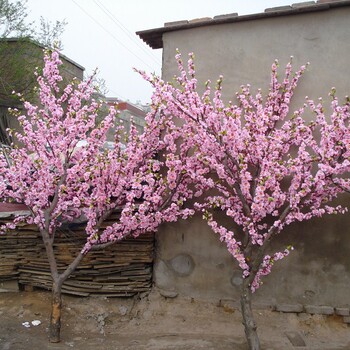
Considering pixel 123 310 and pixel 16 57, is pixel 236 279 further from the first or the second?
pixel 16 57

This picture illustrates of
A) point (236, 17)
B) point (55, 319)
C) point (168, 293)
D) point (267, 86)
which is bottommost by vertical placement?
point (55, 319)

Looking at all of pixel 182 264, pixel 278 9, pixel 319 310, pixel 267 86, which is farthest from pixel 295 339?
pixel 278 9

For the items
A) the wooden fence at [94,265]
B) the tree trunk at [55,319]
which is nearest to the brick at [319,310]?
the wooden fence at [94,265]

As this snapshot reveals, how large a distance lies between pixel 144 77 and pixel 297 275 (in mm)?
4425

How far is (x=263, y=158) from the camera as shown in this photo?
5.29 m

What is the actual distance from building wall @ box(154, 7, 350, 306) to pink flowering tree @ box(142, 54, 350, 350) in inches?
15.0

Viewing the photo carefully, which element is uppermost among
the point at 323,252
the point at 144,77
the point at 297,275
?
the point at 144,77

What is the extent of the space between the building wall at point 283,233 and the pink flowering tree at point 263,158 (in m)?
0.38

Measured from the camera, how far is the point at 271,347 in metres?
5.41

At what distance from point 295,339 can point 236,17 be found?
5.74 meters

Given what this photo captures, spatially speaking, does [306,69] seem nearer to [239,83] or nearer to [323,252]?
[239,83]

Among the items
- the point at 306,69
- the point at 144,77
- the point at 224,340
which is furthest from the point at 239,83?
the point at 224,340

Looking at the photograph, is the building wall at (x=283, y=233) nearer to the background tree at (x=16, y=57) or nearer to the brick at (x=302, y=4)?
the brick at (x=302, y=4)

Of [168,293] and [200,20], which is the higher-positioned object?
[200,20]
